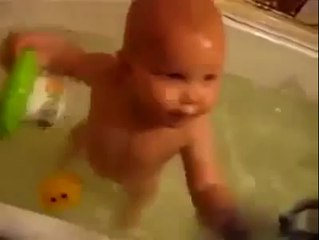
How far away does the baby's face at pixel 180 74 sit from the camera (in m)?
0.67

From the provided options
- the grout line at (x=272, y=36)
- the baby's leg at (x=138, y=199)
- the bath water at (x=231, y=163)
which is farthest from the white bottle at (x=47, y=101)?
the grout line at (x=272, y=36)

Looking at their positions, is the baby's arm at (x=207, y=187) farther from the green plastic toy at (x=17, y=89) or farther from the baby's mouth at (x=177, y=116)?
the green plastic toy at (x=17, y=89)

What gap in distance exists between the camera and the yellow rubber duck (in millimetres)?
762

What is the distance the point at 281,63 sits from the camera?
1118 millimetres

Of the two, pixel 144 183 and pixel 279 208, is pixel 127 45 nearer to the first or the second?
pixel 144 183

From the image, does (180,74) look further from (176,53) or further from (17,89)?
(17,89)

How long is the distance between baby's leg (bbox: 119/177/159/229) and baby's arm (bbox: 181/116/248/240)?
0.06 metres

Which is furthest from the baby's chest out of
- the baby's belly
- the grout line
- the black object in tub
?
the grout line

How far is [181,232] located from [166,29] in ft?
0.73

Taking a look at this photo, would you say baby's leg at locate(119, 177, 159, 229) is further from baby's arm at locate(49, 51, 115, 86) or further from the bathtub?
baby's arm at locate(49, 51, 115, 86)

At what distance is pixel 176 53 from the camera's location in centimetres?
67

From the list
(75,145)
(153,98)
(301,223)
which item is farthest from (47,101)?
(301,223)

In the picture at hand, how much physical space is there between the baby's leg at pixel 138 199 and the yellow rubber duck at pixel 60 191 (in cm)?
5

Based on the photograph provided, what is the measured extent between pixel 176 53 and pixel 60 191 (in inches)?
8.2
